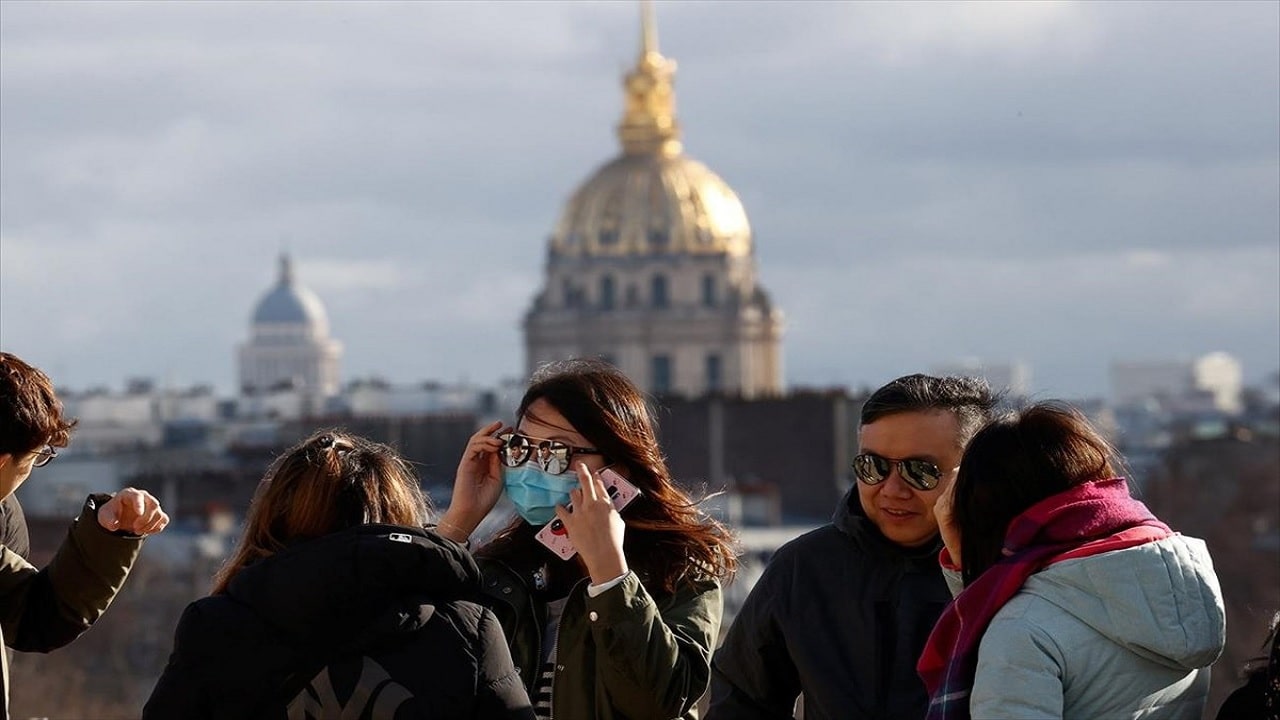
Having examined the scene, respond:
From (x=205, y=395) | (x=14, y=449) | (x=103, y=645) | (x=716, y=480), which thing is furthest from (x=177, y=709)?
(x=205, y=395)

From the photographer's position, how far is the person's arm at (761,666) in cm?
553

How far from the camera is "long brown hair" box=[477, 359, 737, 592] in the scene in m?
5.48

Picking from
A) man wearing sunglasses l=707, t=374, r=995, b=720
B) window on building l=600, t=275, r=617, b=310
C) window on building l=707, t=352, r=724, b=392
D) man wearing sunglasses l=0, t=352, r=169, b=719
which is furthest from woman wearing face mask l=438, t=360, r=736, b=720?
window on building l=600, t=275, r=617, b=310

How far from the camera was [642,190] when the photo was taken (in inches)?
4281

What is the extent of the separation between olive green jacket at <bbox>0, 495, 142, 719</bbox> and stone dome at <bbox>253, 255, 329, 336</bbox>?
15231 cm

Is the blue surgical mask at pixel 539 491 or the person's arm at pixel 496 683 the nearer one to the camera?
the person's arm at pixel 496 683

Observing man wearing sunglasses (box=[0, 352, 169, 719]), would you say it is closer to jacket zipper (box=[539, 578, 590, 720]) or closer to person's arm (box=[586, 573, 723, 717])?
jacket zipper (box=[539, 578, 590, 720])

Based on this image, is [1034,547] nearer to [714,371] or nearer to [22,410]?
[22,410]

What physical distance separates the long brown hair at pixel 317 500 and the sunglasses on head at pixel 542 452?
38 centimetres

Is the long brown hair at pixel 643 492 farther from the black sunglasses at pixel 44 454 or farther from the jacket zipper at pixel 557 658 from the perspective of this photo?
the black sunglasses at pixel 44 454

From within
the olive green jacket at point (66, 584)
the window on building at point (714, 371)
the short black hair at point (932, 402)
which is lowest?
the window on building at point (714, 371)

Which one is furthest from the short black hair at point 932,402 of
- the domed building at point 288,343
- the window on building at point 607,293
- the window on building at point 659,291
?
the domed building at point 288,343

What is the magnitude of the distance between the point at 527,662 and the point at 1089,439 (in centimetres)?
109

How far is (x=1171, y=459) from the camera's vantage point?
47.0m
